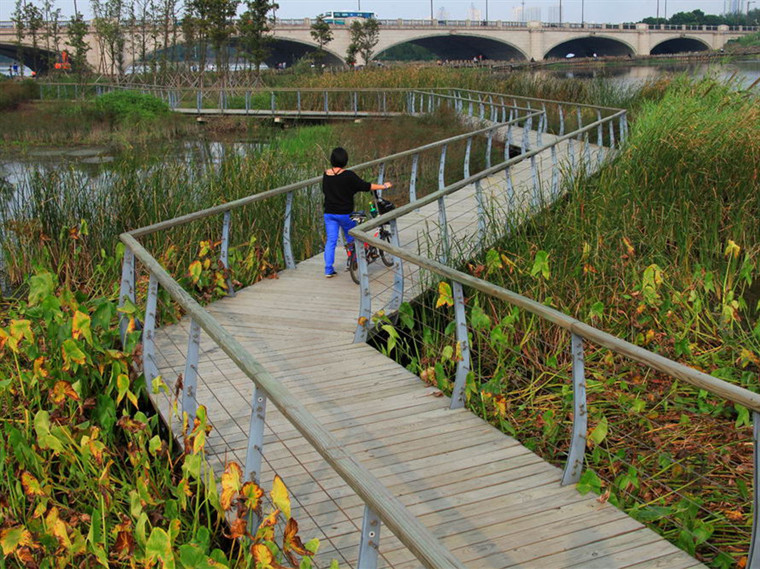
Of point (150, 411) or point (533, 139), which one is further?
point (533, 139)

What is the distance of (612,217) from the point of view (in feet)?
27.0

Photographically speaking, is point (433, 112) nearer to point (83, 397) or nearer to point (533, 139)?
point (533, 139)

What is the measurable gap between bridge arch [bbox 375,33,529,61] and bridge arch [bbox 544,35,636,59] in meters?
4.56

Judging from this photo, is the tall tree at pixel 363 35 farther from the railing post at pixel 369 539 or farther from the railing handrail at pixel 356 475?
the railing post at pixel 369 539

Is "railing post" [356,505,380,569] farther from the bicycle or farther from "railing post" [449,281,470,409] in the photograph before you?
the bicycle

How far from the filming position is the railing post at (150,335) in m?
5.32

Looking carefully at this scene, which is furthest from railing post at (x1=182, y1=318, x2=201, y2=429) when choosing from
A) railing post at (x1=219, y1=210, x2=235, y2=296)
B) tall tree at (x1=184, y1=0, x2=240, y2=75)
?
tall tree at (x1=184, y1=0, x2=240, y2=75)

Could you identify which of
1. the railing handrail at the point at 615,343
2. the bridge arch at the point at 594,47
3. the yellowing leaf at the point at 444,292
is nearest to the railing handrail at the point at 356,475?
the railing handrail at the point at 615,343

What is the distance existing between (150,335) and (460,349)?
1935mm

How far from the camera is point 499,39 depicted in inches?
3068

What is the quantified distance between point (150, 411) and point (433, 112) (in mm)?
15983

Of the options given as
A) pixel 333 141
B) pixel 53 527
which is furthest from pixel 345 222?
pixel 333 141

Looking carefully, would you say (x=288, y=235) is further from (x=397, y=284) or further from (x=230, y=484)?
(x=230, y=484)

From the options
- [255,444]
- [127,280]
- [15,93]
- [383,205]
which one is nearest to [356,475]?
[255,444]
